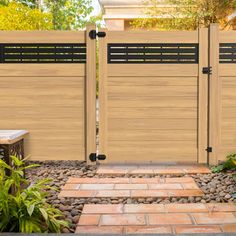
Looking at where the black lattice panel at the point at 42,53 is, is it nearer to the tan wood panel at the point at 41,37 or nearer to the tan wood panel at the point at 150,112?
the tan wood panel at the point at 41,37

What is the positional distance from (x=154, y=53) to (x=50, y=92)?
142 centimetres

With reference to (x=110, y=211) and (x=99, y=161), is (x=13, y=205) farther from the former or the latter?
(x=99, y=161)

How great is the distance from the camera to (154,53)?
5.82m

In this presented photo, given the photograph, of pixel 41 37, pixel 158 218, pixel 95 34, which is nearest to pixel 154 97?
pixel 95 34

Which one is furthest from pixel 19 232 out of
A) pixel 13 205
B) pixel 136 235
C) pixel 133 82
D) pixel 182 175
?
pixel 133 82

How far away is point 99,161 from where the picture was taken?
5898 millimetres

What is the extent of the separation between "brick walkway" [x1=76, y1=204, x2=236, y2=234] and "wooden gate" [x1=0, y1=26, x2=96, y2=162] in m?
1.98

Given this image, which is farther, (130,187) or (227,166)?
(227,166)

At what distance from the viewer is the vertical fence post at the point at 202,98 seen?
5.79m

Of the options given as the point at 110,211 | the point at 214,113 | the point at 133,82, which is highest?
the point at 133,82

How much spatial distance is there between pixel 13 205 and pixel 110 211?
0.91 metres

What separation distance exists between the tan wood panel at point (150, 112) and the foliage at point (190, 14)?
195 inches

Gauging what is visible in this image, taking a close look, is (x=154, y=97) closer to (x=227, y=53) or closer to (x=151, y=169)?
(x=151, y=169)

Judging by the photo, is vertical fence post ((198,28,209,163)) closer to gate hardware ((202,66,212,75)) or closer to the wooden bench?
gate hardware ((202,66,212,75))
